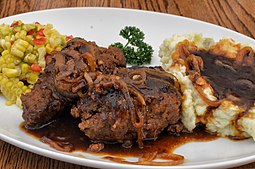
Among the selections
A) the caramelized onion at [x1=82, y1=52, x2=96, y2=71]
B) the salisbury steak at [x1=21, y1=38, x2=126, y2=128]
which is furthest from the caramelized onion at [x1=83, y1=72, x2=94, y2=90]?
the caramelized onion at [x1=82, y1=52, x2=96, y2=71]

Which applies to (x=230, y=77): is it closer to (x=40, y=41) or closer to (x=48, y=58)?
(x=48, y=58)

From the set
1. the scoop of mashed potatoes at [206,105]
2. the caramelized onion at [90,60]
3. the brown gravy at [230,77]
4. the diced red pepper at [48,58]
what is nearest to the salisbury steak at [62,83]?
the caramelized onion at [90,60]

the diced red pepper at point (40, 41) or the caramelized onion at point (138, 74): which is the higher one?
the diced red pepper at point (40, 41)

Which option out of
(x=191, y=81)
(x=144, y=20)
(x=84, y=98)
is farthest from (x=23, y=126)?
(x=144, y=20)

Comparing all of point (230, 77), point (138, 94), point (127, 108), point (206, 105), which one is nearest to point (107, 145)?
point (127, 108)

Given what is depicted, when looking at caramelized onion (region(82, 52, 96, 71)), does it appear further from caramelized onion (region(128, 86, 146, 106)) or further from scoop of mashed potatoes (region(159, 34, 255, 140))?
scoop of mashed potatoes (region(159, 34, 255, 140))

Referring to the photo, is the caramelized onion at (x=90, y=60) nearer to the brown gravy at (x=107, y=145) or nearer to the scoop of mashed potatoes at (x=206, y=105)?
the brown gravy at (x=107, y=145)
